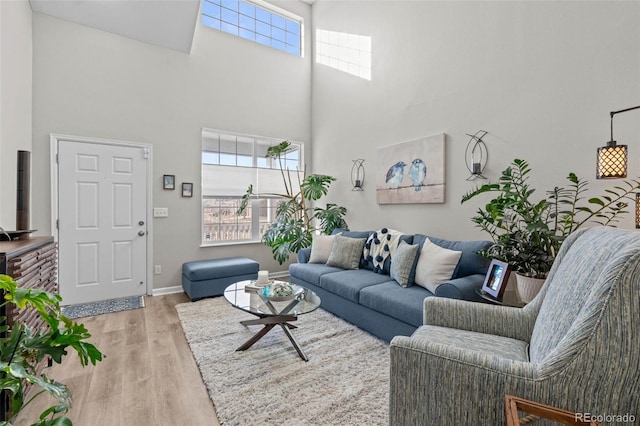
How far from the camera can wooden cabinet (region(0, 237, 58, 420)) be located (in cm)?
154

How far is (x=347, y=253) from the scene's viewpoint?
3.54 metres

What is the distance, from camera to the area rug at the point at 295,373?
1739mm

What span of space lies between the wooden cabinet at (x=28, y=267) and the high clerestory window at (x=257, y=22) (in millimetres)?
3809

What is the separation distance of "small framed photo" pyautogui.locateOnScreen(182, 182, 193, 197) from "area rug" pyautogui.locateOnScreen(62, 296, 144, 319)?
147 centimetres

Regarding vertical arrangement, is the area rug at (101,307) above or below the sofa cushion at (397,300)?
below

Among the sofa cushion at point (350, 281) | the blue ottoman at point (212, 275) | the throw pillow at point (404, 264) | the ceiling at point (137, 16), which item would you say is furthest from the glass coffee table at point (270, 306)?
the ceiling at point (137, 16)

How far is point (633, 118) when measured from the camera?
2068mm

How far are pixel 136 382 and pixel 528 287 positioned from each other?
2.74 m

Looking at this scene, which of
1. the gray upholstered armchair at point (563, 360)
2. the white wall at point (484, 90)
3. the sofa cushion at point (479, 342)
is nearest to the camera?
the gray upholstered armchair at point (563, 360)

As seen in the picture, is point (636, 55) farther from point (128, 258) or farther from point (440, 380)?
point (128, 258)

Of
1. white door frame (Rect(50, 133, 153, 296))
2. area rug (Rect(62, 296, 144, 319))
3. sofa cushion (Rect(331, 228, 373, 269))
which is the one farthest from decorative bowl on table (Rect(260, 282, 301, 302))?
white door frame (Rect(50, 133, 153, 296))

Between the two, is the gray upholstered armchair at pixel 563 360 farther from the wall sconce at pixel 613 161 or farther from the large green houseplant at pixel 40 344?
the large green houseplant at pixel 40 344

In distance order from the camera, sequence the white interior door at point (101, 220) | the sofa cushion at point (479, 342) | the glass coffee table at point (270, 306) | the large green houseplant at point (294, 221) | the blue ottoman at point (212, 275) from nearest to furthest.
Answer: the sofa cushion at point (479, 342), the glass coffee table at point (270, 306), the white interior door at point (101, 220), the blue ottoman at point (212, 275), the large green houseplant at point (294, 221)

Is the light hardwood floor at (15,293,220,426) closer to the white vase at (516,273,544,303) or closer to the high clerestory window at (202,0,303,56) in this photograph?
the white vase at (516,273,544,303)
